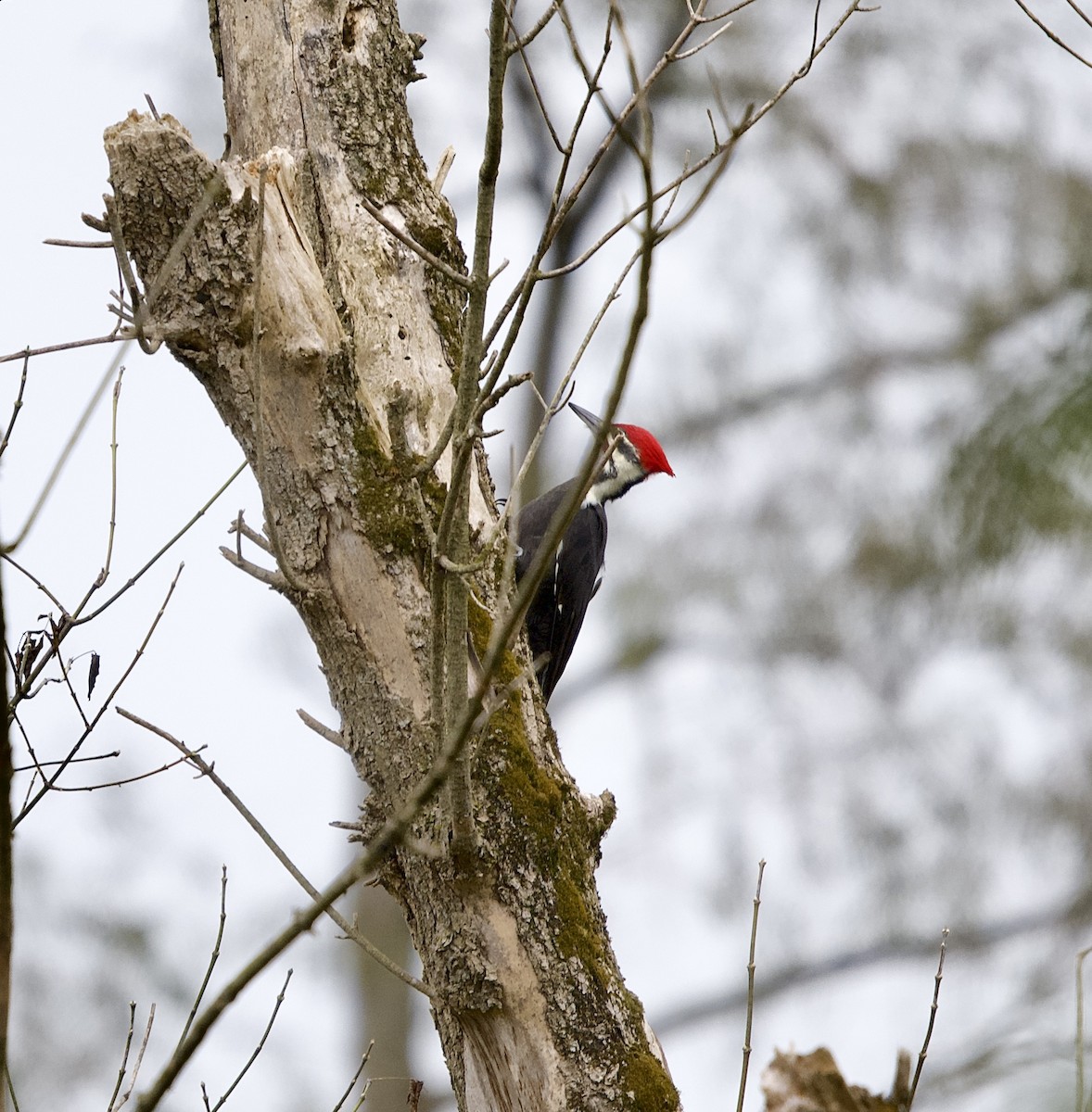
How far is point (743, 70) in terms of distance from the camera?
7.77 meters

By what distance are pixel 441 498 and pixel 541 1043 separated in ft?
3.03

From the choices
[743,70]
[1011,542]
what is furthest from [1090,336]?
[743,70]

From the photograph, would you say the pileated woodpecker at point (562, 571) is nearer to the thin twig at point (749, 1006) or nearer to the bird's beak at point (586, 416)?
the bird's beak at point (586, 416)

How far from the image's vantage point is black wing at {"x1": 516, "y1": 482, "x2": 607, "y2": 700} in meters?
4.03

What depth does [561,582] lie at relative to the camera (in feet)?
13.4

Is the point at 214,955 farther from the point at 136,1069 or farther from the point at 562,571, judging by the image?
the point at 562,571

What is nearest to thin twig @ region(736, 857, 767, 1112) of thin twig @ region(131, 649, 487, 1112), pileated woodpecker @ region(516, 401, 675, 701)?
thin twig @ region(131, 649, 487, 1112)

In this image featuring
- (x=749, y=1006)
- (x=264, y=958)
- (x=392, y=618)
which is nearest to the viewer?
(x=264, y=958)

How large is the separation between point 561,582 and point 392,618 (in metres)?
1.88

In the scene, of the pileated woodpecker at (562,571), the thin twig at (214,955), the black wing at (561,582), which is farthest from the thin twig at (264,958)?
the black wing at (561,582)

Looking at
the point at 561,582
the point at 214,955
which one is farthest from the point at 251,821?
the point at 561,582

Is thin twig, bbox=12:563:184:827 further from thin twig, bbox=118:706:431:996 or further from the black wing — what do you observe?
the black wing

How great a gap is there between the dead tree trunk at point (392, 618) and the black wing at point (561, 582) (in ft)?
5.21

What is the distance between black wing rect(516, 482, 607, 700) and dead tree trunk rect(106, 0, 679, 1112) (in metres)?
1.59
